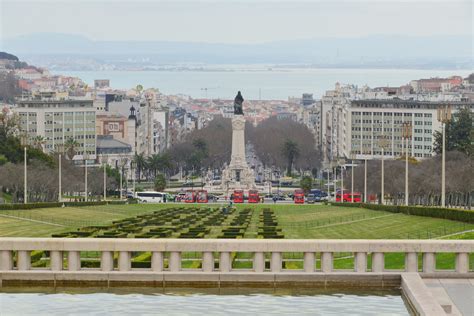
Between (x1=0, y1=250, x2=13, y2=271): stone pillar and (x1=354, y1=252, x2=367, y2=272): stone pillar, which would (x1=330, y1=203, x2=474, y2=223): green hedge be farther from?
(x1=0, y1=250, x2=13, y2=271): stone pillar

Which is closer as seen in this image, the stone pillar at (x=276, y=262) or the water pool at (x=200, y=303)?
the water pool at (x=200, y=303)

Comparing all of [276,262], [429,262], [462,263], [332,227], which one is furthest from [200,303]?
[332,227]

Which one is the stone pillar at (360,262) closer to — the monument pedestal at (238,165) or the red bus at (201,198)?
the red bus at (201,198)

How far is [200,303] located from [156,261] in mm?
3172

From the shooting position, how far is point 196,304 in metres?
29.5

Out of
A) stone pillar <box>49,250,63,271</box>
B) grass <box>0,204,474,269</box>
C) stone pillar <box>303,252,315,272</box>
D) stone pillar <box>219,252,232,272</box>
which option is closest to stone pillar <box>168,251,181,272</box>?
stone pillar <box>219,252,232,272</box>

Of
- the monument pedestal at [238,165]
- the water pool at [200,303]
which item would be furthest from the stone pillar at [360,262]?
the monument pedestal at [238,165]

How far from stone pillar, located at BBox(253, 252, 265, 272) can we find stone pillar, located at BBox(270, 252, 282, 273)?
23 centimetres

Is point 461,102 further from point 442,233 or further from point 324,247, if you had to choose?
point 324,247

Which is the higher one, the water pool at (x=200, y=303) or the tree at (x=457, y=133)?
the tree at (x=457, y=133)

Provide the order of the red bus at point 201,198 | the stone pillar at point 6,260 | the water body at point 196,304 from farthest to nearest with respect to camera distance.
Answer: the red bus at point 201,198 < the stone pillar at point 6,260 < the water body at point 196,304

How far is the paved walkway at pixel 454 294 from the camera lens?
27.6 meters

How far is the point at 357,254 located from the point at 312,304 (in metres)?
3.30

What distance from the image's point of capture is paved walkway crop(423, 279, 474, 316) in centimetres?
2759
